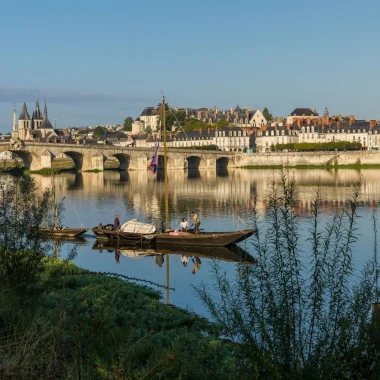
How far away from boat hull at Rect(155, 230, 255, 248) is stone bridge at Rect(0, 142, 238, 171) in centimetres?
6144

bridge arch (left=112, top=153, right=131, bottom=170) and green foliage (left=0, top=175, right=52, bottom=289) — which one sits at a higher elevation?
green foliage (left=0, top=175, right=52, bottom=289)

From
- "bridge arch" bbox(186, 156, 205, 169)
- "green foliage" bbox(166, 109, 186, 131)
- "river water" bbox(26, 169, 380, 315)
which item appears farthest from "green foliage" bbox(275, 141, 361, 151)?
"green foliage" bbox(166, 109, 186, 131)

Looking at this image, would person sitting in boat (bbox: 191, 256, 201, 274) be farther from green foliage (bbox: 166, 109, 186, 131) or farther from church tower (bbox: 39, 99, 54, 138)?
church tower (bbox: 39, 99, 54, 138)

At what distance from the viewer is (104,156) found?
298 feet

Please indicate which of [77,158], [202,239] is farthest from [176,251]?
[77,158]

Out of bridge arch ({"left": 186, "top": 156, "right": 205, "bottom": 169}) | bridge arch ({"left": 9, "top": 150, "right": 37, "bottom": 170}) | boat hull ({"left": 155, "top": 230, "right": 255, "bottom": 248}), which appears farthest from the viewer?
bridge arch ({"left": 186, "top": 156, "right": 205, "bottom": 169})

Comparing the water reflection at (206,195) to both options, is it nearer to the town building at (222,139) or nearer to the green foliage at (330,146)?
the green foliage at (330,146)

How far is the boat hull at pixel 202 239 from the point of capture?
25.3 metres

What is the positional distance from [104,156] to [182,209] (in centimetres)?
5100

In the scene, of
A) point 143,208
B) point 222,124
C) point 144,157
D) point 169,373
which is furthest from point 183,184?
point 222,124

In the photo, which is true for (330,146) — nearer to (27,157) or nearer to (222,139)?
(222,139)

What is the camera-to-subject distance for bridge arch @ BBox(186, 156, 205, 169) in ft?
317

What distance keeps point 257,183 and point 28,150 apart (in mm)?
35965

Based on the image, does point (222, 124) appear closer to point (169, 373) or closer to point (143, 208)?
point (143, 208)
